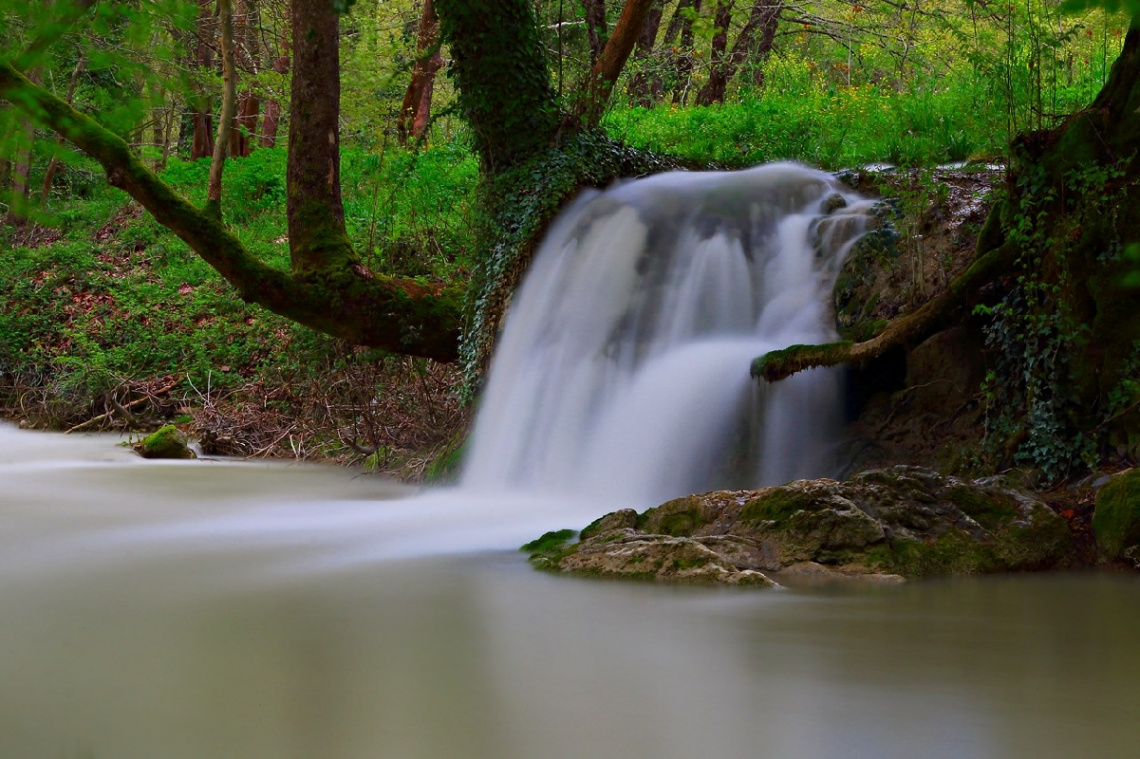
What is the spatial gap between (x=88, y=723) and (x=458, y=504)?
5.43 meters

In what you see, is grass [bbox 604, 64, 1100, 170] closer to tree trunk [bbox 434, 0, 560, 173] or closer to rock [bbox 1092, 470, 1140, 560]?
tree trunk [bbox 434, 0, 560, 173]

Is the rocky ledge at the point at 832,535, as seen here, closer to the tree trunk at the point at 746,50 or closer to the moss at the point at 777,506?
→ the moss at the point at 777,506

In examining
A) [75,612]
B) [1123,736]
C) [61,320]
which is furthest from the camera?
[61,320]

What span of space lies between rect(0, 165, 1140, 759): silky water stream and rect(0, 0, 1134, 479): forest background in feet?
5.51

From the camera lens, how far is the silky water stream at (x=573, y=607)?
10.5 feet

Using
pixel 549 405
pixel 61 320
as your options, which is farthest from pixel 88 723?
pixel 61 320

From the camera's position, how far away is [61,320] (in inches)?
749

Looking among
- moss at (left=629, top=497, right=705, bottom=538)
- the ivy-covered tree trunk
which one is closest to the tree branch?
the ivy-covered tree trunk

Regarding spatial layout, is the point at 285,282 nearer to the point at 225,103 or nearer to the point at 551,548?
the point at 225,103

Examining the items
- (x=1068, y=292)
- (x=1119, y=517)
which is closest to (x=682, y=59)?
(x=1068, y=292)

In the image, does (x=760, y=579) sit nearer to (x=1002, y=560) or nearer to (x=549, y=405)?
(x=1002, y=560)

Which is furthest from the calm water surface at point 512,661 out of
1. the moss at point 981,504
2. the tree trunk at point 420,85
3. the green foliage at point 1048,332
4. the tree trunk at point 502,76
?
the tree trunk at point 420,85

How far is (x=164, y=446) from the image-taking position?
12570 millimetres

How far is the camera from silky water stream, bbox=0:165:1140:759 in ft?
10.5
